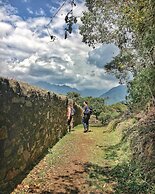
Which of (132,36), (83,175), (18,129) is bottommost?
(83,175)

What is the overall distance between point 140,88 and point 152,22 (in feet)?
9.94

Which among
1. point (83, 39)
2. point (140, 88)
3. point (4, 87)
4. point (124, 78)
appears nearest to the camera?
point (4, 87)

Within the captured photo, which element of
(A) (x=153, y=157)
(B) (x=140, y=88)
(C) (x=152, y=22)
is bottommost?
(A) (x=153, y=157)

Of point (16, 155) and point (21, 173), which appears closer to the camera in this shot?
point (16, 155)

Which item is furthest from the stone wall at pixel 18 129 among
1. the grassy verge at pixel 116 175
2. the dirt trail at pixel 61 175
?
the grassy verge at pixel 116 175

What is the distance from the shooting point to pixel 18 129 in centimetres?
912

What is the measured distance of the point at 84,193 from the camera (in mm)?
8516

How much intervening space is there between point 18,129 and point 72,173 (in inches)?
96.5

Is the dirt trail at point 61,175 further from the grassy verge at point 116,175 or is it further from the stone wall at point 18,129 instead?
the stone wall at point 18,129

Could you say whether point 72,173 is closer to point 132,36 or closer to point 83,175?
point 83,175

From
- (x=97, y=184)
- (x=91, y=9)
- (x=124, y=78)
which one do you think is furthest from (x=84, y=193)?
(x=124, y=78)

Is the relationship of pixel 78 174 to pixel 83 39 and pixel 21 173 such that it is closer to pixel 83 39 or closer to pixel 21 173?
pixel 21 173

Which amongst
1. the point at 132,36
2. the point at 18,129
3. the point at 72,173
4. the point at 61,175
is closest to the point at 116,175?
the point at 72,173

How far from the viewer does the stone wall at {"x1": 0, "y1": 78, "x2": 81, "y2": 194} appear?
25.7ft
